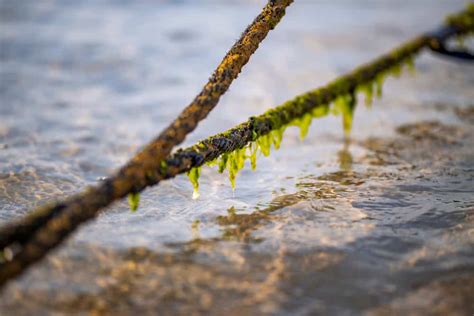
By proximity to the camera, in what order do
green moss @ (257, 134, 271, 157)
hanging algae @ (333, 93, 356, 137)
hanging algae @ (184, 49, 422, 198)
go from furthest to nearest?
hanging algae @ (333, 93, 356, 137)
green moss @ (257, 134, 271, 157)
hanging algae @ (184, 49, 422, 198)

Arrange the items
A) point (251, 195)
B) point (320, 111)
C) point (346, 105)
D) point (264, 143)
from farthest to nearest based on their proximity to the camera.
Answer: point (346, 105), point (320, 111), point (251, 195), point (264, 143)

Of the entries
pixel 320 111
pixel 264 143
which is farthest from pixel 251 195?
pixel 320 111

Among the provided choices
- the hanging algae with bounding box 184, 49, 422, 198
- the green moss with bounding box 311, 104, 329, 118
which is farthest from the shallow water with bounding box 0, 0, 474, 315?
the green moss with bounding box 311, 104, 329, 118

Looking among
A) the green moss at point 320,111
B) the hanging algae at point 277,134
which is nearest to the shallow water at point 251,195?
the hanging algae at point 277,134

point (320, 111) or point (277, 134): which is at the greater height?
point (320, 111)

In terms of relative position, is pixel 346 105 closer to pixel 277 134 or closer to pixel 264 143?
pixel 277 134

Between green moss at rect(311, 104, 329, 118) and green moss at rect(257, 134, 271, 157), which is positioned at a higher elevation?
green moss at rect(311, 104, 329, 118)

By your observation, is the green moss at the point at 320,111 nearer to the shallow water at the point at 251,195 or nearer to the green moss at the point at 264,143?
the shallow water at the point at 251,195

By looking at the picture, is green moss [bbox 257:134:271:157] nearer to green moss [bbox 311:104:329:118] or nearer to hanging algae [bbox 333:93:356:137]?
green moss [bbox 311:104:329:118]

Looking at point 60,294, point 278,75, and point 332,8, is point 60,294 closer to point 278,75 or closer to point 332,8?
point 278,75
